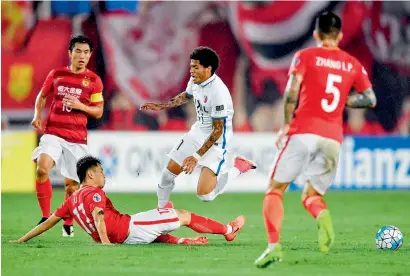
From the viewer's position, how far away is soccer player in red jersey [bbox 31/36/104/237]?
10.4 meters

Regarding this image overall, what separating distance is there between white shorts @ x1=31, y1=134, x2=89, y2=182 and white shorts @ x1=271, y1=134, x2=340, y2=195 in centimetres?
330

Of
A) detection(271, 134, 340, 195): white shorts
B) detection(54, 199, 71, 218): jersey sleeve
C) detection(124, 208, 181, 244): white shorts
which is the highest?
detection(271, 134, 340, 195): white shorts

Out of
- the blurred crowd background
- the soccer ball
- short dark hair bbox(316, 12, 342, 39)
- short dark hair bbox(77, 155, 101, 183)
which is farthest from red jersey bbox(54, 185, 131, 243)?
the blurred crowd background

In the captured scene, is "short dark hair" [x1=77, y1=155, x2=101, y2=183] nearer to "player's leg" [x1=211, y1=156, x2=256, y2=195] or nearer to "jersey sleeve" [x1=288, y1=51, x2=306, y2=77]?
"player's leg" [x1=211, y1=156, x2=256, y2=195]

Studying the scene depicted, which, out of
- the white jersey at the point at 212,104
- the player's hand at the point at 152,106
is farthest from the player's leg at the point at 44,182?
the white jersey at the point at 212,104

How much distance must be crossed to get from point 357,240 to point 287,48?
40.5ft

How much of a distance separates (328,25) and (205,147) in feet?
7.36

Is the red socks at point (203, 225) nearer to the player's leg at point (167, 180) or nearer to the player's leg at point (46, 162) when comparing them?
the player's leg at point (167, 180)

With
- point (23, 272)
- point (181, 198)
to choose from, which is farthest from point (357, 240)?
point (181, 198)

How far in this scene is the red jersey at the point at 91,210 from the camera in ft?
29.1

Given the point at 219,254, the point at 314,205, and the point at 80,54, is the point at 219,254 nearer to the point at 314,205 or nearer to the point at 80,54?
the point at 314,205

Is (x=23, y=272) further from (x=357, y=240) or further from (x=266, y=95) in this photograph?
(x=266, y=95)

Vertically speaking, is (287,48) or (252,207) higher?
(287,48)

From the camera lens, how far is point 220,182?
420 inches
